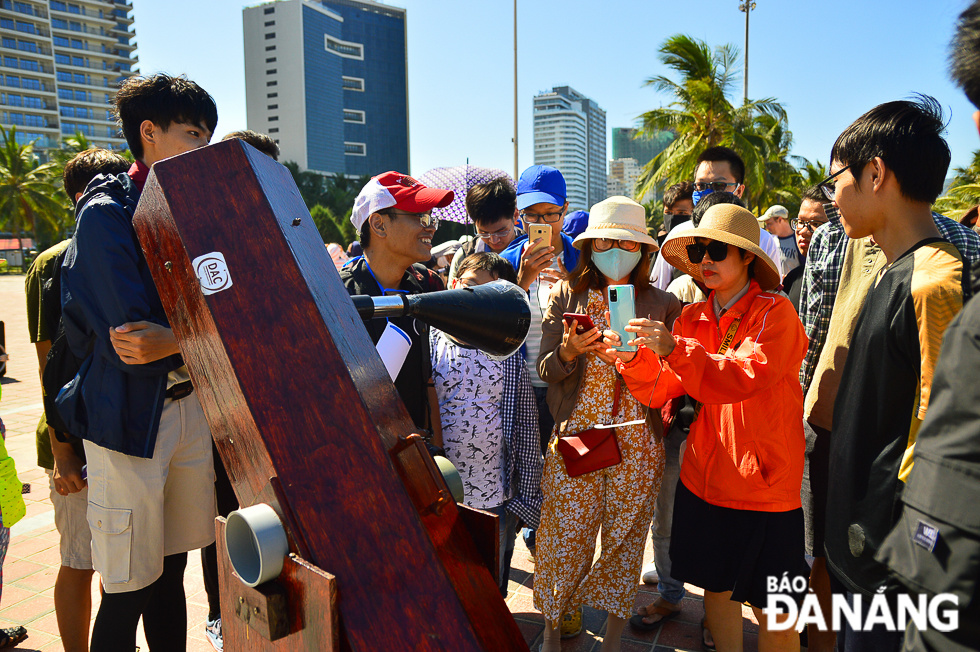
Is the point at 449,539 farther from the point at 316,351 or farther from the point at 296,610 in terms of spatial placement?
the point at 316,351

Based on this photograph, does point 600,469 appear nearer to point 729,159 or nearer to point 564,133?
point 729,159

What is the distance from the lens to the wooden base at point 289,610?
676 mm

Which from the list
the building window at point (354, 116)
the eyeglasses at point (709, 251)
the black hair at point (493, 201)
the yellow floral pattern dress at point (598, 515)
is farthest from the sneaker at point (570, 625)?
the building window at point (354, 116)

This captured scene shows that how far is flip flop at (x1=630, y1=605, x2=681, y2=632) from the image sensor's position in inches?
113

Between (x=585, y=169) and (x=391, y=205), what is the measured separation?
9233 cm

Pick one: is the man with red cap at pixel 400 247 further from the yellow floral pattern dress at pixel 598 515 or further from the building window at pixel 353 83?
the building window at pixel 353 83

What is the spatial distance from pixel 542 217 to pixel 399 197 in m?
1.25

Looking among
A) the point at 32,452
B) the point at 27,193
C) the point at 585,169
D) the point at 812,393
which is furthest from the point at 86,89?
the point at 812,393

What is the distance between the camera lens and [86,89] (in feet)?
265

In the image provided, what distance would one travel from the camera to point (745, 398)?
6.84ft

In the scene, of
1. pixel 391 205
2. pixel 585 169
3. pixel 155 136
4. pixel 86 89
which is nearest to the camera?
pixel 155 136

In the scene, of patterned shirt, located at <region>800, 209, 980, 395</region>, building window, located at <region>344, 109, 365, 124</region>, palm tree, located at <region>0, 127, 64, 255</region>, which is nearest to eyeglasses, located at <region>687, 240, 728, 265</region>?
patterned shirt, located at <region>800, 209, 980, 395</region>

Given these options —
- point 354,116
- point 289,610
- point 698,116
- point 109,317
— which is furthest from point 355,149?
point 289,610

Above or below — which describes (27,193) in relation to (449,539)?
above
